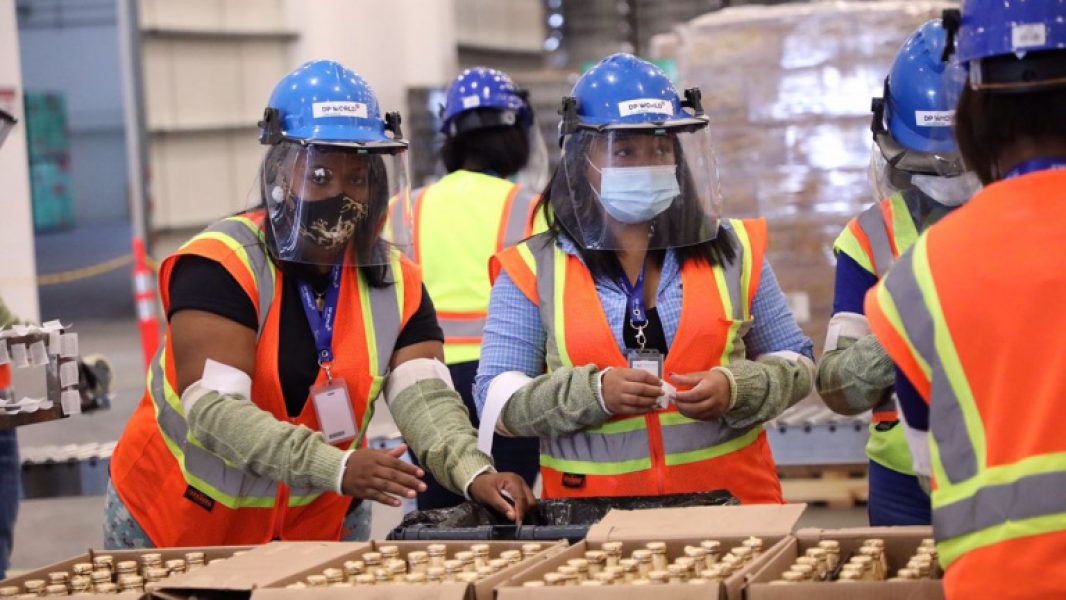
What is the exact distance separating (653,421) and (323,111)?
936 millimetres

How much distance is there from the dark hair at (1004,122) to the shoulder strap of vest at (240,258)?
153 centimetres

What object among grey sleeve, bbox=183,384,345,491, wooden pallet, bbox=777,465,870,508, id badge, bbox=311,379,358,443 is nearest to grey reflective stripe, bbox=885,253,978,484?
grey sleeve, bbox=183,384,345,491

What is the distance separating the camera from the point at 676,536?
2.45 m

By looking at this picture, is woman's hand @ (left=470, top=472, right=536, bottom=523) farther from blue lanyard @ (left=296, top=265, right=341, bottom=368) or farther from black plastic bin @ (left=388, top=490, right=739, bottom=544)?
blue lanyard @ (left=296, top=265, right=341, bottom=368)

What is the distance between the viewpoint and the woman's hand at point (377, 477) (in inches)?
112

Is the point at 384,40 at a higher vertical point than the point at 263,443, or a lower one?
higher

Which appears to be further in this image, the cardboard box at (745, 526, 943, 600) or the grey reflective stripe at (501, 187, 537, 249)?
the grey reflective stripe at (501, 187, 537, 249)

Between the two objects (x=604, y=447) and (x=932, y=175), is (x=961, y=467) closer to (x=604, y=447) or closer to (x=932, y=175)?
(x=604, y=447)

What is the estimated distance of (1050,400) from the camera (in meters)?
1.74

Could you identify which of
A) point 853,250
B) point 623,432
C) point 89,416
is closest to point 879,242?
point 853,250

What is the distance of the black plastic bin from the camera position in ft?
8.80

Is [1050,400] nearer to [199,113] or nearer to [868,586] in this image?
[868,586]

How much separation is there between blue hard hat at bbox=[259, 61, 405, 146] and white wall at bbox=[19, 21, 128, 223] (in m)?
24.6

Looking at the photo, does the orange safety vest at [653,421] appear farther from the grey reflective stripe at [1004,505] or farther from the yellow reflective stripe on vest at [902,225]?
the grey reflective stripe at [1004,505]
